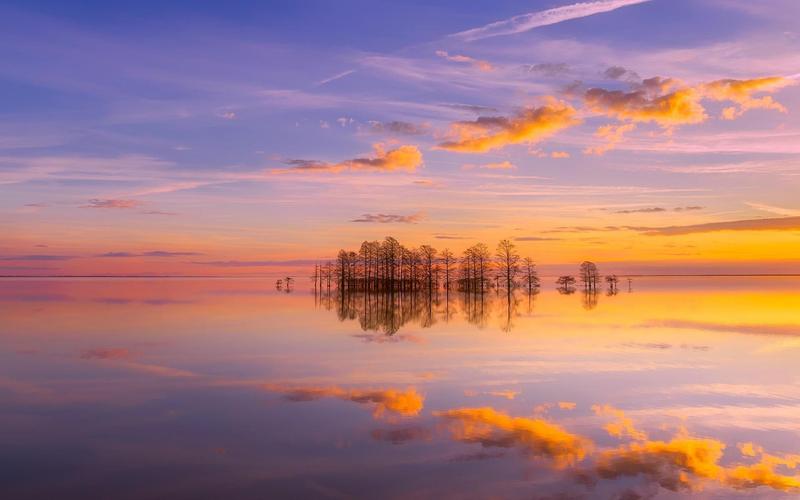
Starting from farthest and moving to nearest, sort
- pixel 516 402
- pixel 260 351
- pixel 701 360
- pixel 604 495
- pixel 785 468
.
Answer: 1. pixel 260 351
2. pixel 701 360
3. pixel 516 402
4. pixel 785 468
5. pixel 604 495

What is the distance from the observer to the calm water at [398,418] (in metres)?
10.1

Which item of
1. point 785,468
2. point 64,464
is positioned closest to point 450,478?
point 785,468

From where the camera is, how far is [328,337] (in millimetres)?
31188

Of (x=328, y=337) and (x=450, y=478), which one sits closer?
(x=450, y=478)

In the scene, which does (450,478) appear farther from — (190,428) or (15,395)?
(15,395)

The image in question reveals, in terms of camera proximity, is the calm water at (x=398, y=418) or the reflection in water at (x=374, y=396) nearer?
the calm water at (x=398, y=418)

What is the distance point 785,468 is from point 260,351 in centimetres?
1976

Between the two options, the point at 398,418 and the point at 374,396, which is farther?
the point at 374,396

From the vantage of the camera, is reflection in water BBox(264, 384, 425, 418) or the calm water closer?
the calm water

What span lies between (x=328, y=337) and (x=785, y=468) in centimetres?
2287

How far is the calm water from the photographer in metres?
10.1

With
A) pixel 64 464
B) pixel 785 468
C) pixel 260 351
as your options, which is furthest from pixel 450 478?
pixel 260 351

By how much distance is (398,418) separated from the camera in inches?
562

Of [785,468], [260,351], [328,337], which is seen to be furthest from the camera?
[328,337]
